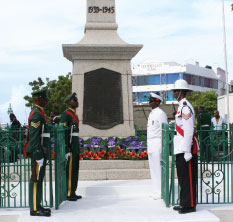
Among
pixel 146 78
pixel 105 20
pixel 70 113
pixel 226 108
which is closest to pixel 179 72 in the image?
pixel 146 78

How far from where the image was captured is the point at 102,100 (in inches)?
543

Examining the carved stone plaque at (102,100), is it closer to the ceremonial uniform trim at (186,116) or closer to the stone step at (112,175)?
the stone step at (112,175)

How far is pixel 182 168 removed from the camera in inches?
298

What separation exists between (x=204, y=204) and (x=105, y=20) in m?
7.65

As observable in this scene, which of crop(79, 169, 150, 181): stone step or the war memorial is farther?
Result: crop(79, 169, 150, 181): stone step

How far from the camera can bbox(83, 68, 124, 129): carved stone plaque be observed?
13.8 metres

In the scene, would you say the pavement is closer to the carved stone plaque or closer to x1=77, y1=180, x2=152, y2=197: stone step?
x1=77, y1=180, x2=152, y2=197: stone step

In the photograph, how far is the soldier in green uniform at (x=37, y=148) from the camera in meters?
7.23

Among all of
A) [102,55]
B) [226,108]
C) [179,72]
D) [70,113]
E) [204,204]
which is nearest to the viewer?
[204,204]

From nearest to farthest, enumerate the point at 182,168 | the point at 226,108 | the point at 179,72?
1. the point at 182,168
2. the point at 226,108
3. the point at 179,72

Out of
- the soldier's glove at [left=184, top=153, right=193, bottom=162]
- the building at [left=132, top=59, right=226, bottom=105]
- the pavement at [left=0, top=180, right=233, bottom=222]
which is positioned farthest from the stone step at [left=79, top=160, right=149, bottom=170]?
the building at [left=132, top=59, right=226, bottom=105]

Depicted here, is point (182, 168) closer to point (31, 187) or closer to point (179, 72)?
point (31, 187)

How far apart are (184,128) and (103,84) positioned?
6741mm

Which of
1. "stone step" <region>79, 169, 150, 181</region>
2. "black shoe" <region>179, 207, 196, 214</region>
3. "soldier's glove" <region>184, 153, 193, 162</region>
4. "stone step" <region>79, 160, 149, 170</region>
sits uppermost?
"soldier's glove" <region>184, 153, 193, 162</region>
